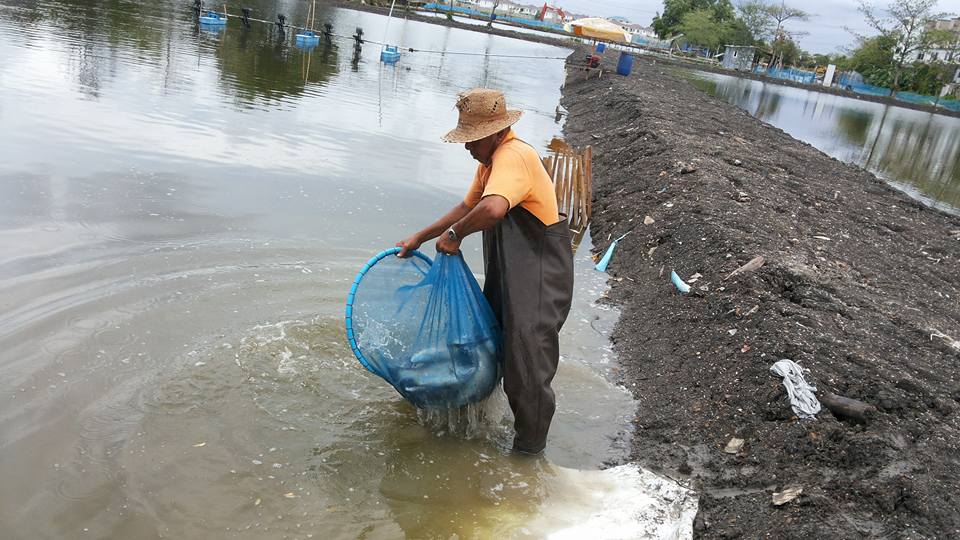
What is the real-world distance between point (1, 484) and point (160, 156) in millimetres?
5885

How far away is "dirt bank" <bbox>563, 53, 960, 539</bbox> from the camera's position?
3244 millimetres

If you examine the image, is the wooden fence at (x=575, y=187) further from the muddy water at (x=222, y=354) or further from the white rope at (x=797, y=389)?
the white rope at (x=797, y=389)

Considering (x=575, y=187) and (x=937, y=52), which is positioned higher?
(x=937, y=52)

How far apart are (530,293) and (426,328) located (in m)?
0.57

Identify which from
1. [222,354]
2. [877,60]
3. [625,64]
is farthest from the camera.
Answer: [877,60]

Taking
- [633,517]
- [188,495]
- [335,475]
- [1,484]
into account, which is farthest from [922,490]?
[1,484]

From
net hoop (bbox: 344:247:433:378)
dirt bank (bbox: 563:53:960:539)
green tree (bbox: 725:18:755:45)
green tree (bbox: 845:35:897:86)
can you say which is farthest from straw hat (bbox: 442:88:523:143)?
green tree (bbox: 725:18:755:45)

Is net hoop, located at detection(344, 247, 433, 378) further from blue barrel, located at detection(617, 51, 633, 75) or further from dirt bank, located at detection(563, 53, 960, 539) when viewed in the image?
blue barrel, located at detection(617, 51, 633, 75)

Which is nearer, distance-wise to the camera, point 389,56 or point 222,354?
point 222,354

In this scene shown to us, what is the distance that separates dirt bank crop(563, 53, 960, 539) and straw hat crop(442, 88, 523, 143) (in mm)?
2103

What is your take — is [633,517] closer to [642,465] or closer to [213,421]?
[642,465]

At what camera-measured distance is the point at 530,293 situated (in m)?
3.44

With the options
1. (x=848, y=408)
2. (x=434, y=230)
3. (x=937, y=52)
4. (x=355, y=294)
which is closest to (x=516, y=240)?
(x=434, y=230)

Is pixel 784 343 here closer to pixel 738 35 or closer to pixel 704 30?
pixel 704 30
